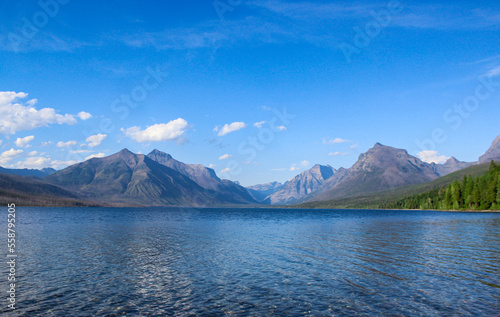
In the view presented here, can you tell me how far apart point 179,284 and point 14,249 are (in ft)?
118

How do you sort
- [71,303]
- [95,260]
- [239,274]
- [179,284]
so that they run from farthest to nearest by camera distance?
1. [95,260]
2. [239,274]
3. [179,284]
4. [71,303]

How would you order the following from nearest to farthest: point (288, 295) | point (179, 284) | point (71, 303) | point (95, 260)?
point (71, 303)
point (288, 295)
point (179, 284)
point (95, 260)

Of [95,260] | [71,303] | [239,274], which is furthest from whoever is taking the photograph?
[95,260]

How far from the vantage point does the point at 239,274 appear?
117 feet

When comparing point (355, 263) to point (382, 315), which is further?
point (355, 263)

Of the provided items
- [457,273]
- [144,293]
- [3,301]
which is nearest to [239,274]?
[144,293]

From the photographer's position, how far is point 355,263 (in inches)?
1644

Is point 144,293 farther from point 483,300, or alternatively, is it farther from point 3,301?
point 483,300

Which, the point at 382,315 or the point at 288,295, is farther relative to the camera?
the point at 288,295

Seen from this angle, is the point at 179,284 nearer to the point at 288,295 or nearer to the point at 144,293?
the point at 144,293

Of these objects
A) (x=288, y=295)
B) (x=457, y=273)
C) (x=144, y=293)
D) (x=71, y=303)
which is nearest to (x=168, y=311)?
(x=144, y=293)

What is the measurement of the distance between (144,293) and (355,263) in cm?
2776

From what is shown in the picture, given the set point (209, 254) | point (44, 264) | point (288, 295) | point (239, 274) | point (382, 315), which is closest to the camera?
point (382, 315)

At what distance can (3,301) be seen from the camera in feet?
84.0
